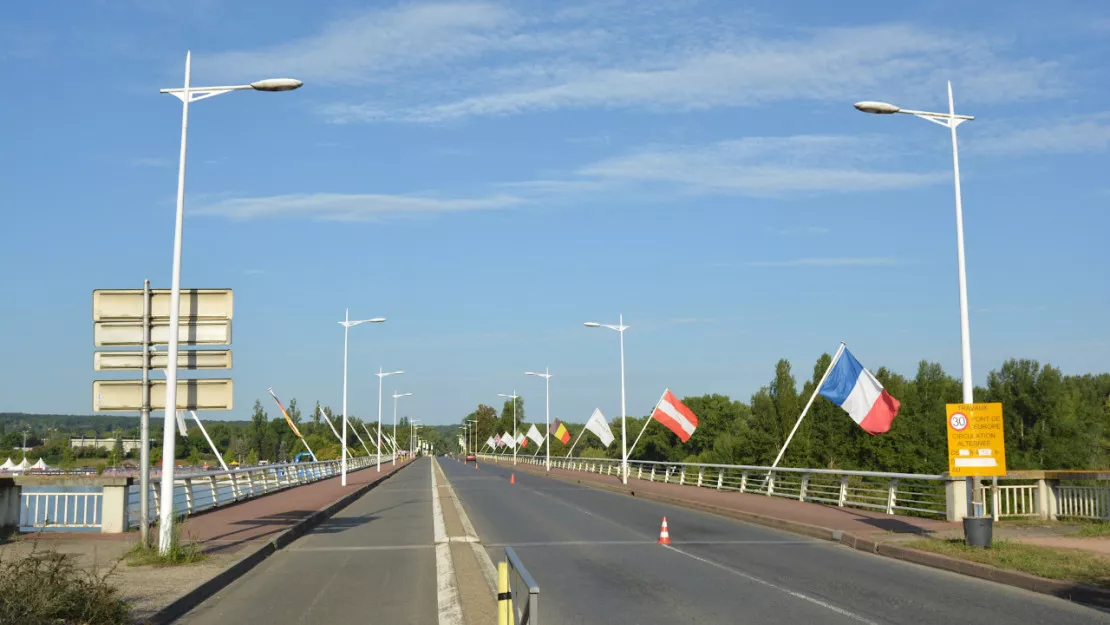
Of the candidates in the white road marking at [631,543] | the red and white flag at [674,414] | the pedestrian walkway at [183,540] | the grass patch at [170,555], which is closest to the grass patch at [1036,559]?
the white road marking at [631,543]

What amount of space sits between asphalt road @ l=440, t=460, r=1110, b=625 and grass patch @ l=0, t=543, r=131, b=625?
4.44 m

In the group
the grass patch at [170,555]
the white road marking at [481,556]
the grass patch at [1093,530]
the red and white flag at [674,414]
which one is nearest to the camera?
the white road marking at [481,556]

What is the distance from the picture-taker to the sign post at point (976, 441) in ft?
58.3

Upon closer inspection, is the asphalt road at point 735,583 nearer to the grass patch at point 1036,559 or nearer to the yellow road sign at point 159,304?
the grass patch at point 1036,559

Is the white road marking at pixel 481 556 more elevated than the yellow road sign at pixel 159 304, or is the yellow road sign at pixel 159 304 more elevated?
the yellow road sign at pixel 159 304

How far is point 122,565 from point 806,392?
83.3 meters

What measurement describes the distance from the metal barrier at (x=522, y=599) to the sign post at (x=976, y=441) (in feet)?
40.8

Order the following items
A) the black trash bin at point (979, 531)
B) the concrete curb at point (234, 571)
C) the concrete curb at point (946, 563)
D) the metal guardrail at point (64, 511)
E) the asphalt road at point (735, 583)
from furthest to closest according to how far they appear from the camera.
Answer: the metal guardrail at point (64, 511) → the black trash bin at point (979, 531) → the concrete curb at point (946, 563) → the asphalt road at point (735, 583) → the concrete curb at point (234, 571)

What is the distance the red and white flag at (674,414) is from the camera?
160 ft

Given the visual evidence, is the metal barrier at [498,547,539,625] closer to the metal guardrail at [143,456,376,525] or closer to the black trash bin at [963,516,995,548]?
the metal guardrail at [143,456,376,525]

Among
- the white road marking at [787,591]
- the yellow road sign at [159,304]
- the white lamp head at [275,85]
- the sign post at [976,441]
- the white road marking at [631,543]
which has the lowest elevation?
the white road marking at [631,543]

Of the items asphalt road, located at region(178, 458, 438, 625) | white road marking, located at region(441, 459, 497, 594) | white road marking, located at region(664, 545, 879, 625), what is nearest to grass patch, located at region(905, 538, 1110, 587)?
white road marking, located at region(664, 545, 879, 625)

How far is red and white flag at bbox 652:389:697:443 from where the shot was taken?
4876 cm

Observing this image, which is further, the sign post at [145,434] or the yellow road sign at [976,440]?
the yellow road sign at [976,440]
